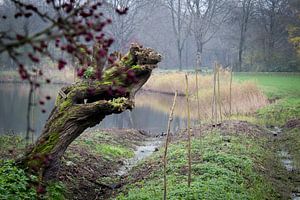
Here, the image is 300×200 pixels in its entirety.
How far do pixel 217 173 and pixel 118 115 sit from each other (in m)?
15.5

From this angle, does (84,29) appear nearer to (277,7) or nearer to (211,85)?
(211,85)

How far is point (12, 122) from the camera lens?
652 inches

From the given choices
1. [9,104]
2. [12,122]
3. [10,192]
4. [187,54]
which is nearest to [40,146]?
[10,192]


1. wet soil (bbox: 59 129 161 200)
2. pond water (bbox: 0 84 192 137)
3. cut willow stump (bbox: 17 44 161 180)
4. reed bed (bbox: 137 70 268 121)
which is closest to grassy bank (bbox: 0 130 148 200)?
wet soil (bbox: 59 129 161 200)

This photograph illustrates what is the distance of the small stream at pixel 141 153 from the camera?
9867 mm

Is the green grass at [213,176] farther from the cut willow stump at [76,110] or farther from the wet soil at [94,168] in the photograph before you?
the cut willow stump at [76,110]

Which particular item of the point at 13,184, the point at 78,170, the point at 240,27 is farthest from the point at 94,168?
the point at 240,27

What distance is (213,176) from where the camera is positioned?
284 inches

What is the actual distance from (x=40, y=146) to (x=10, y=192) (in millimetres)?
1221

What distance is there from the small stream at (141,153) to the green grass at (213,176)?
2.75 feet

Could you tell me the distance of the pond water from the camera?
16531 mm

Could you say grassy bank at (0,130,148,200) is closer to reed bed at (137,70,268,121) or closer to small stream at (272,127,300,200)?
small stream at (272,127,300,200)

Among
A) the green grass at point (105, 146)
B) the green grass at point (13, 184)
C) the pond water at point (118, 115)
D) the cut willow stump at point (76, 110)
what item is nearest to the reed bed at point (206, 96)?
the pond water at point (118, 115)

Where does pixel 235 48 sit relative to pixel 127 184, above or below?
above
